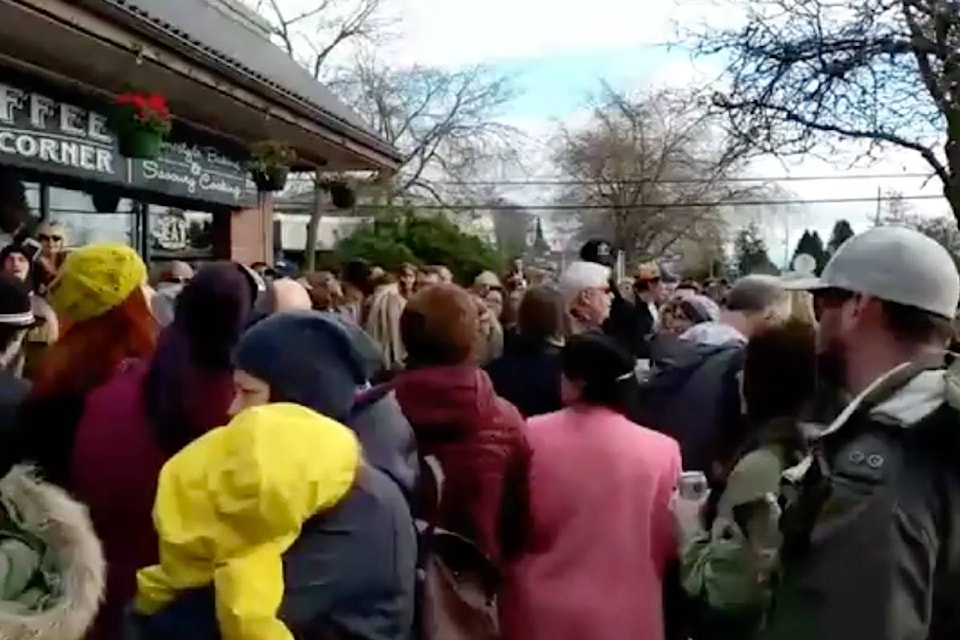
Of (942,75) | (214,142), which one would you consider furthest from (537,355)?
(942,75)

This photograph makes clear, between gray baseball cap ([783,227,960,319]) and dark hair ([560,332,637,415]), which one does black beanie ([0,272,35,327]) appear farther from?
gray baseball cap ([783,227,960,319])

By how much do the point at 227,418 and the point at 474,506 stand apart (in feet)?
3.21

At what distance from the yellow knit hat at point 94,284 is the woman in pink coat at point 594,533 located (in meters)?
1.38

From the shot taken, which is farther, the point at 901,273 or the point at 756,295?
the point at 756,295

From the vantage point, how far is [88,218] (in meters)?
12.9

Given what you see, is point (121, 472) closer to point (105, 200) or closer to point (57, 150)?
point (57, 150)

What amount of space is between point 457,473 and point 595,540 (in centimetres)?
49

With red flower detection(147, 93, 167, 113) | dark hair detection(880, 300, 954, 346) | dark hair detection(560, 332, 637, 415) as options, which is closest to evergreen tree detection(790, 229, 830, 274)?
red flower detection(147, 93, 167, 113)

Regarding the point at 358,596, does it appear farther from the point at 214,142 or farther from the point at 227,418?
the point at 214,142

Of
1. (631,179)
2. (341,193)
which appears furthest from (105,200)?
(631,179)

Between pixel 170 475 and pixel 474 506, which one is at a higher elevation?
pixel 170 475

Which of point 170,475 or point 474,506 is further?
point 474,506

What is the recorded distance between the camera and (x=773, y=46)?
55.1 feet

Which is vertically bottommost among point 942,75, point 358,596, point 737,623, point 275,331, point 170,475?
point 737,623
